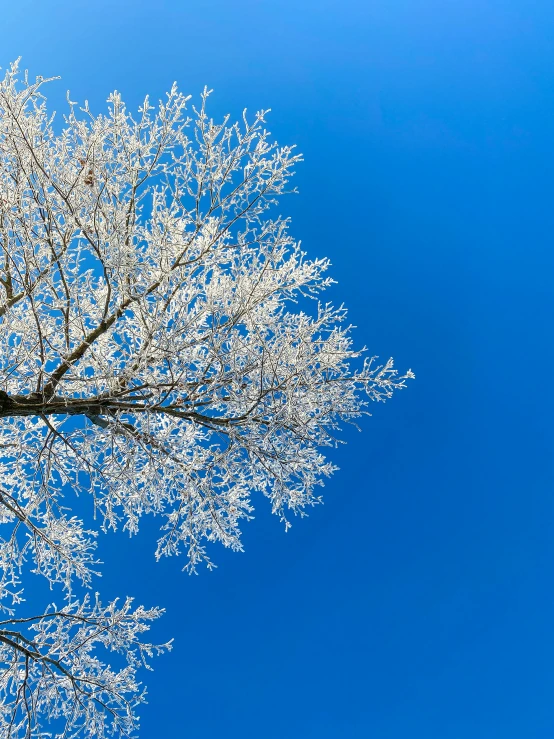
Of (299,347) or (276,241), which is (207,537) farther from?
(276,241)

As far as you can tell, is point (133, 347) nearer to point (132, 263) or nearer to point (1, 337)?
point (132, 263)

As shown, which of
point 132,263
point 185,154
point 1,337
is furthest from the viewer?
point 185,154

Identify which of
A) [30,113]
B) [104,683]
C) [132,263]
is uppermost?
[30,113]

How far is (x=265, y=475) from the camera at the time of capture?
21.5 feet

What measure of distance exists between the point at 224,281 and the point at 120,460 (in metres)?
2.70

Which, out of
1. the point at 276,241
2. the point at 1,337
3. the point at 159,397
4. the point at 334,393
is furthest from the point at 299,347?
the point at 1,337

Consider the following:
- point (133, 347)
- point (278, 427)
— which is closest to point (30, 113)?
point (133, 347)

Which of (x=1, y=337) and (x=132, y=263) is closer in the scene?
(x=132, y=263)

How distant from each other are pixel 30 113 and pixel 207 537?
18.5 ft

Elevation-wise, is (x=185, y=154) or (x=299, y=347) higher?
(x=185, y=154)

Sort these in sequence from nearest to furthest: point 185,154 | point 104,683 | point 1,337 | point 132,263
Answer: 1. point 132,263
2. point 1,337
3. point 185,154
4. point 104,683

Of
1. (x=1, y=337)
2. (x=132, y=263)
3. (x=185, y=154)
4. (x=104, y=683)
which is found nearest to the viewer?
(x=132, y=263)

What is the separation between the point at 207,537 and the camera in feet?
21.6

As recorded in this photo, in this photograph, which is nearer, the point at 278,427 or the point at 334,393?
the point at 278,427
